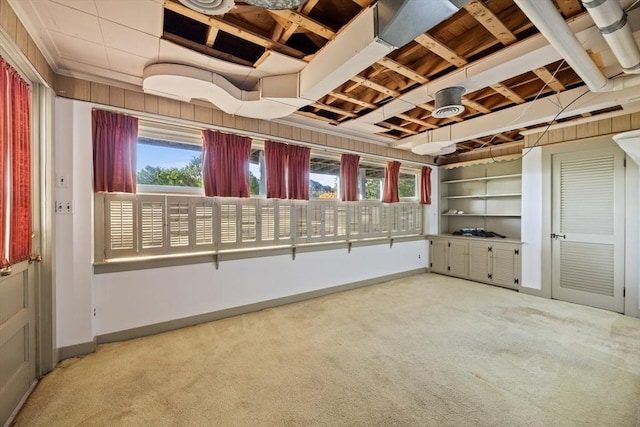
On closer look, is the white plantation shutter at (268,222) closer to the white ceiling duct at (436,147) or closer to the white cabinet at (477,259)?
the white ceiling duct at (436,147)

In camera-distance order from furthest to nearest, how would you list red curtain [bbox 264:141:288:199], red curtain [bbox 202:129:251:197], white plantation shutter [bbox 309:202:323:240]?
white plantation shutter [bbox 309:202:323:240]
red curtain [bbox 264:141:288:199]
red curtain [bbox 202:129:251:197]

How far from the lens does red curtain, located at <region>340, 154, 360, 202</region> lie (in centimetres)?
445

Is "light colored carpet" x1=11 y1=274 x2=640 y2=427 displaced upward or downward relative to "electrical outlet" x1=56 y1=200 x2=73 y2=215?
downward

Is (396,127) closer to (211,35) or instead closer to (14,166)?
(211,35)

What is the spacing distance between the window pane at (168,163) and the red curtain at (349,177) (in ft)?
7.01

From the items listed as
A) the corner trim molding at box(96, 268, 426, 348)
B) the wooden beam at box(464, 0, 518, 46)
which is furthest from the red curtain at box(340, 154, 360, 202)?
the wooden beam at box(464, 0, 518, 46)

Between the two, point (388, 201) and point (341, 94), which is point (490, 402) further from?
point (388, 201)

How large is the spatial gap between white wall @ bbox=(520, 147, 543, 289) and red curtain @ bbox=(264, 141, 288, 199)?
153 inches

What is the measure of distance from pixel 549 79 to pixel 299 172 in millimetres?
2868

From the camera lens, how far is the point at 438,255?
5660mm

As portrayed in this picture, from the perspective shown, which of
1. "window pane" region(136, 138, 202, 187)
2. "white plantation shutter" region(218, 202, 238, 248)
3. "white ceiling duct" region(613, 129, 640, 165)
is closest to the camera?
"white ceiling duct" region(613, 129, 640, 165)

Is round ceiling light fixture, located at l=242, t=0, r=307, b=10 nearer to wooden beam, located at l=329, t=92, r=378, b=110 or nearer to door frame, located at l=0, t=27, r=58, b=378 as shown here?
wooden beam, located at l=329, t=92, r=378, b=110

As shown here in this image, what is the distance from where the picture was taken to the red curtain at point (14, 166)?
164cm

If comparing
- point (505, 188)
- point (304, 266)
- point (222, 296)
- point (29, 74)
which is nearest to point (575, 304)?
point (505, 188)
